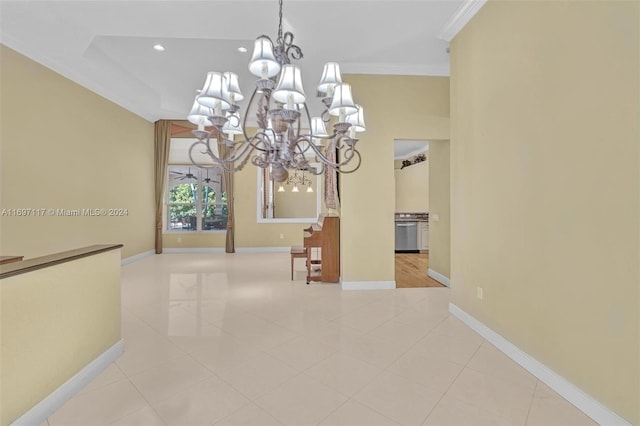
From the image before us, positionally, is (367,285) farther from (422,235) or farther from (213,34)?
(422,235)

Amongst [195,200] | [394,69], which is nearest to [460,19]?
[394,69]

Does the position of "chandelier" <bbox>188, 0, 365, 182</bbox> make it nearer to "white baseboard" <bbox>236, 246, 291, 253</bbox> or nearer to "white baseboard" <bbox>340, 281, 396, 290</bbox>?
"white baseboard" <bbox>340, 281, 396, 290</bbox>

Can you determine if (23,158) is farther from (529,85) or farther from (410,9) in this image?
(529,85)

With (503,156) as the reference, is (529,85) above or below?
above

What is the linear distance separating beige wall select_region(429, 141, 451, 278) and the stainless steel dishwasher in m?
2.78

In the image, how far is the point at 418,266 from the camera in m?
6.00

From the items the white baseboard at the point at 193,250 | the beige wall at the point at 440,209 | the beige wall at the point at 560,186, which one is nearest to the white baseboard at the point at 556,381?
the beige wall at the point at 560,186

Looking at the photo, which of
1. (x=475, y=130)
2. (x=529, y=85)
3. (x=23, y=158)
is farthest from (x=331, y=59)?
(x=23, y=158)

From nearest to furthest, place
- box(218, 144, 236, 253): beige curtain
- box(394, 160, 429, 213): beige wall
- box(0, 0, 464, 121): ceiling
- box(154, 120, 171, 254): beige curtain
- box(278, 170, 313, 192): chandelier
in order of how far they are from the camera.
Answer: box(0, 0, 464, 121): ceiling < box(154, 120, 171, 254): beige curtain < box(218, 144, 236, 253): beige curtain < box(394, 160, 429, 213): beige wall < box(278, 170, 313, 192): chandelier

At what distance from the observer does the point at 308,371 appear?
210 centimetres

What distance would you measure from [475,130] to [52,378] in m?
3.82

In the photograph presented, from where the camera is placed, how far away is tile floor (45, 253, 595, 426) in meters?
1.65

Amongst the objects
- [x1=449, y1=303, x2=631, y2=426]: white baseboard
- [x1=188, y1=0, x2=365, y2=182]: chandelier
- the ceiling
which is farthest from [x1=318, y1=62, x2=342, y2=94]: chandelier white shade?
[x1=449, y1=303, x2=631, y2=426]: white baseboard

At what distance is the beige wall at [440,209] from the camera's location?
4594 millimetres
